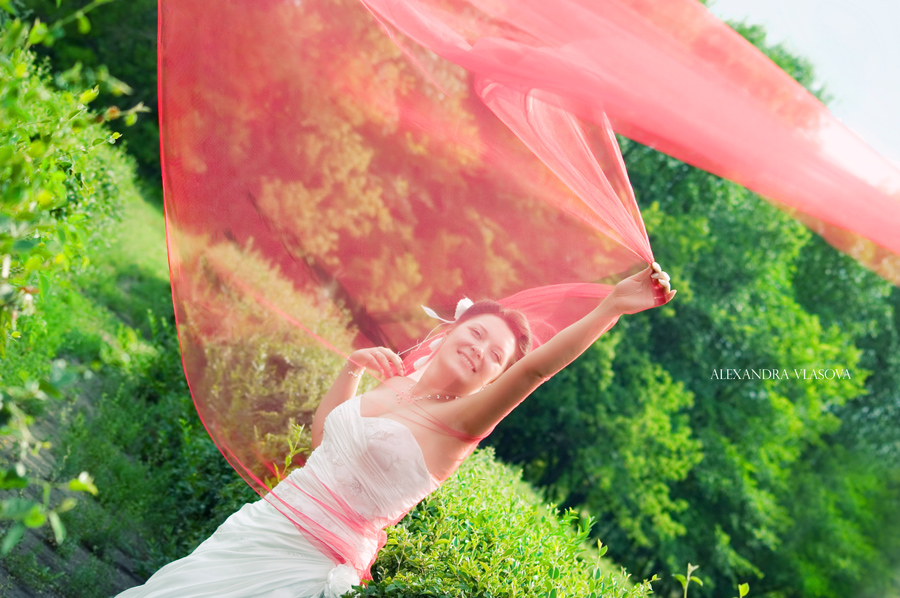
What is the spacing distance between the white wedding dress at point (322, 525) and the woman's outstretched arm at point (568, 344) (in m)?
0.33

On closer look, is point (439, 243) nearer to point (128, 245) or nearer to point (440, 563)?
point (440, 563)

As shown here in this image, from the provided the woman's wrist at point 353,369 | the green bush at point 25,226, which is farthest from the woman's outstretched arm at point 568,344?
the green bush at point 25,226

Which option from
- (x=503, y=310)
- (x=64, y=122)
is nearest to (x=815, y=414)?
(x=503, y=310)

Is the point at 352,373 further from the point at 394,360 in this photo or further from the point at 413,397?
the point at 413,397

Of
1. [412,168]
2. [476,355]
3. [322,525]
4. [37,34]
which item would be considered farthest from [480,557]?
[37,34]

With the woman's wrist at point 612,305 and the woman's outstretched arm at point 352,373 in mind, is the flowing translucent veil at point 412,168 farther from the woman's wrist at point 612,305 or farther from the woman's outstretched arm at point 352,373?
the woman's wrist at point 612,305

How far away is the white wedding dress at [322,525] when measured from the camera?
2354 millimetres

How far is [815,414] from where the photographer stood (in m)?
16.8

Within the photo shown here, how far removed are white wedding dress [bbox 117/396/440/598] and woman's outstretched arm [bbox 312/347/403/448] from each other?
0.51ft

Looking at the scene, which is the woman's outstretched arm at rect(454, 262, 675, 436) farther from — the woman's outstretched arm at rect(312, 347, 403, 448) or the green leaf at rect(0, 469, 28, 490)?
the green leaf at rect(0, 469, 28, 490)

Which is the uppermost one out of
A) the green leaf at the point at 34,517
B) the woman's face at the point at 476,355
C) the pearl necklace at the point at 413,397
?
the green leaf at the point at 34,517

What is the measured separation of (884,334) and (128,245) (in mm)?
19906

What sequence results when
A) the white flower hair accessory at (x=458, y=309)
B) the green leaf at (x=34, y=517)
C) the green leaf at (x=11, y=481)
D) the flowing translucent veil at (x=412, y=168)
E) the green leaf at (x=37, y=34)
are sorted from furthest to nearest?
the white flower hair accessory at (x=458, y=309) → the flowing translucent veil at (x=412, y=168) → the green leaf at (x=37, y=34) → the green leaf at (x=11, y=481) → the green leaf at (x=34, y=517)

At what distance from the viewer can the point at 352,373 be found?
106 inches
